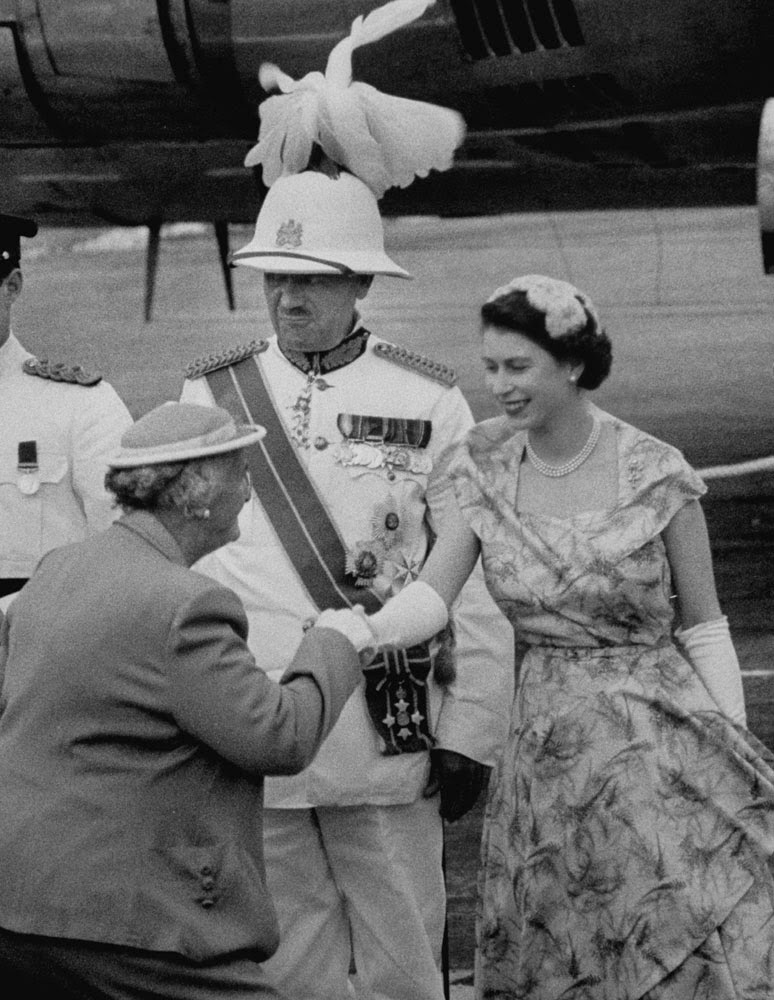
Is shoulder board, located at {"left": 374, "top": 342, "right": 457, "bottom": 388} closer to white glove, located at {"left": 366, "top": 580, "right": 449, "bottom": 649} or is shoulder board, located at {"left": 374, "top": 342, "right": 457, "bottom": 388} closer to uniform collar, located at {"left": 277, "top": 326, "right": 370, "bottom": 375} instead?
uniform collar, located at {"left": 277, "top": 326, "right": 370, "bottom": 375}

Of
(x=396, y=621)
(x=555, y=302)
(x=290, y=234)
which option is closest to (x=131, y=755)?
(x=396, y=621)

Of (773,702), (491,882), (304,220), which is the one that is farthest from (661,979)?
(773,702)

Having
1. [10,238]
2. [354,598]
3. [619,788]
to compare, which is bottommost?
[619,788]

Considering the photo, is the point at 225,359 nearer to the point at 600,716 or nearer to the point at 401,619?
the point at 401,619

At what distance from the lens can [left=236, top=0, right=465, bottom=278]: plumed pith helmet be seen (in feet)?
13.5

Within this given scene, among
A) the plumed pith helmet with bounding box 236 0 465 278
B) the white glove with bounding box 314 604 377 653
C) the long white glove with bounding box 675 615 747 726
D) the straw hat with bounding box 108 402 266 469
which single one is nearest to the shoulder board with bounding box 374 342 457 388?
the plumed pith helmet with bounding box 236 0 465 278

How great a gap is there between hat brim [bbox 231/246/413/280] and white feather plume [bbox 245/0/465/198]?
22cm

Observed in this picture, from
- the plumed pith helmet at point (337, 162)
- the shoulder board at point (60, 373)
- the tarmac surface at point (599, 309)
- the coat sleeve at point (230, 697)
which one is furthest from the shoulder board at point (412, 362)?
the tarmac surface at point (599, 309)

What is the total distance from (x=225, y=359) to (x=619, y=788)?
1.27 m

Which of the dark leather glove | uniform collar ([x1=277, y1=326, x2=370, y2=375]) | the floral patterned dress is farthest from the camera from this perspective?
uniform collar ([x1=277, y1=326, x2=370, y2=375])

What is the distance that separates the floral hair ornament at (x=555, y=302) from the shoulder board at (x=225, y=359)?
0.61m

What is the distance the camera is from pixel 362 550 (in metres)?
4.12

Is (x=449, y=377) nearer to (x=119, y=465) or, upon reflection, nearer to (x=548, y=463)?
(x=548, y=463)

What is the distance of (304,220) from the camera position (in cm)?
413
